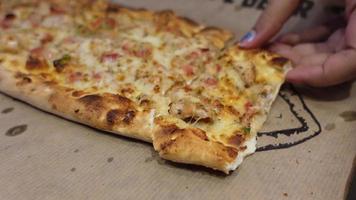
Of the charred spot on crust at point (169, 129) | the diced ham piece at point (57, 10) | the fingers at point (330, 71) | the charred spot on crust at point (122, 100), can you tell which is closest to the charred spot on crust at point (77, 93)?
the charred spot on crust at point (122, 100)

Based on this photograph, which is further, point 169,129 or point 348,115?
point 348,115

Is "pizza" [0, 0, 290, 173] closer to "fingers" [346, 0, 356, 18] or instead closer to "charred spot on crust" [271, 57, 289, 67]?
"charred spot on crust" [271, 57, 289, 67]

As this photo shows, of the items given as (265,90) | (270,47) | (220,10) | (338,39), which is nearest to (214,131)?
(265,90)

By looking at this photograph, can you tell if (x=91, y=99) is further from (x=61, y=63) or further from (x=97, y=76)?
(x=61, y=63)

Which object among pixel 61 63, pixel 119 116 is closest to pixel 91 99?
pixel 119 116

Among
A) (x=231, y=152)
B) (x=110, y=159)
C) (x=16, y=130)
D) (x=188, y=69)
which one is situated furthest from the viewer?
(x=188, y=69)

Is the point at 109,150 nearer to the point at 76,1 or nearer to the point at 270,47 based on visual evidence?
the point at 270,47

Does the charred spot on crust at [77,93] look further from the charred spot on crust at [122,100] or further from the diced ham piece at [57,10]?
the diced ham piece at [57,10]
